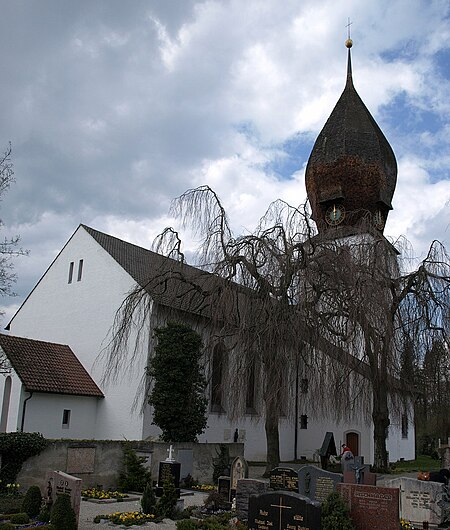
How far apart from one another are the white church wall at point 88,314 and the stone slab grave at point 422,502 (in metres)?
12.5

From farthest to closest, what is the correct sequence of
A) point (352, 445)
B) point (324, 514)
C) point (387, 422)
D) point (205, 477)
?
point (352, 445) → point (387, 422) → point (205, 477) → point (324, 514)

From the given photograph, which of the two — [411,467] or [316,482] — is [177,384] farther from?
[411,467]

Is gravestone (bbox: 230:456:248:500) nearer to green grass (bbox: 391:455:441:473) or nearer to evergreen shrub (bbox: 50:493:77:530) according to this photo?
evergreen shrub (bbox: 50:493:77:530)

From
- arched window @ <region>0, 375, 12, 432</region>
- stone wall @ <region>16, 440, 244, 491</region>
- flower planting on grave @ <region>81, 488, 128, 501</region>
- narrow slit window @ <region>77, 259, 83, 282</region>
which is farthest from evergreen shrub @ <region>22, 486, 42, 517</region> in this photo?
narrow slit window @ <region>77, 259, 83, 282</region>

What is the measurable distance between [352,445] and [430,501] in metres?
19.0

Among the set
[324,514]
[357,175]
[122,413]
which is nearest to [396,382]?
[324,514]

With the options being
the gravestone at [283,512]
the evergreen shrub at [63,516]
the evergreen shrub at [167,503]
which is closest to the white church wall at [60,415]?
the evergreen shrub at [167,503]

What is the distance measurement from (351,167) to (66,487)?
2926 centimetres

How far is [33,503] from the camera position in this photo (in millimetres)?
11367

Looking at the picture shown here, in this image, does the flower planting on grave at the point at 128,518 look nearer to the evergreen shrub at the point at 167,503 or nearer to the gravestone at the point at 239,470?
the evergreen shrub at the point at 167,503

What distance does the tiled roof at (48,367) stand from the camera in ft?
73.5

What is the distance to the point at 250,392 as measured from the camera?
17.9 m

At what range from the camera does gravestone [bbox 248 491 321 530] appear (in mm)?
9203

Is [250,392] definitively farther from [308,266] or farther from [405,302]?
[405,302]
